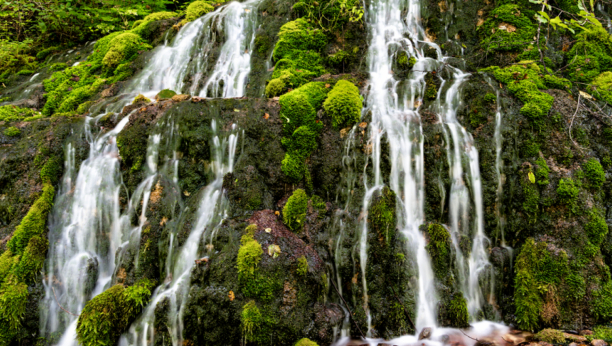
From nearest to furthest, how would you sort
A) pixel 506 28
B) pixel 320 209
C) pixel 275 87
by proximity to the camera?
pixel 320 209, pixel 275 87, pixel 506 28

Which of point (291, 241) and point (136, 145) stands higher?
point (136, 145)

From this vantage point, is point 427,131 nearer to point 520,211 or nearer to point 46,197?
point 520,211

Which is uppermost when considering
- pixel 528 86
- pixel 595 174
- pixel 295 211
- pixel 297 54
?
pixel 297 54

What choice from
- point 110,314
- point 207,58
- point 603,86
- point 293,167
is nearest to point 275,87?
point 293,167

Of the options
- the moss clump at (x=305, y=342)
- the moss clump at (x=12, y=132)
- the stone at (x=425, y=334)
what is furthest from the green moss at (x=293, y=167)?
the moss clump at (x=12, y=132)

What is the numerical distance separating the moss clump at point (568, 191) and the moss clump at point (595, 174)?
Result: 40 cm

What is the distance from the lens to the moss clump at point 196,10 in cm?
1161

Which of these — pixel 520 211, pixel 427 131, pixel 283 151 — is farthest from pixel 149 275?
pixel 520 211

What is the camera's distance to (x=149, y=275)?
18.4 ft

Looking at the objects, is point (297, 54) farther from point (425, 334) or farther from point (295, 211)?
point (425, 334)

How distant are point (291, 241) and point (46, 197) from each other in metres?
4.85

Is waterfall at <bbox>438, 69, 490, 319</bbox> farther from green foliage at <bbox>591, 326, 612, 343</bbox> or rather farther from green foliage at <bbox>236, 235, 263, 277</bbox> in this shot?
green foliage at <bbox>236, 235, 263, 277</bbox>

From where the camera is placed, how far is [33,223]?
604 cm

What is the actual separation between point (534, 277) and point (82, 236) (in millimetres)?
7930
